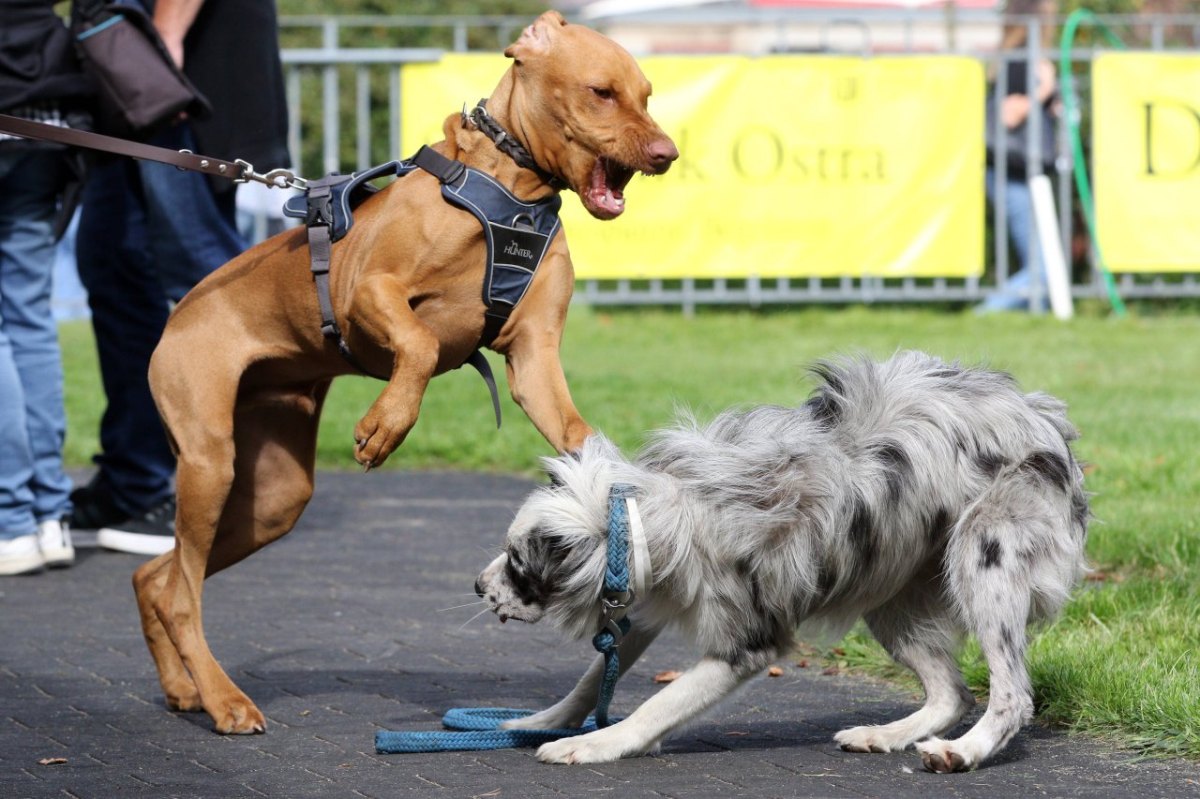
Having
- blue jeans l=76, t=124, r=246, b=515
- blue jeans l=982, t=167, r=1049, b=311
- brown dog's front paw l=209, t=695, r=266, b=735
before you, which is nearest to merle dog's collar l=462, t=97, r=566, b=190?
brown dog's front paw l=209, t=695, r=266, b=735

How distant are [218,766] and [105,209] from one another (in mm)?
3480

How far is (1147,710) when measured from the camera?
13.6ft

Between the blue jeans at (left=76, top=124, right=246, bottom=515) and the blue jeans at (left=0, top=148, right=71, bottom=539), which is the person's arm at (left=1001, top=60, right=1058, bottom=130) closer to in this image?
A: the blue jeans at (left=76, top=124, right=246, bottom=515)

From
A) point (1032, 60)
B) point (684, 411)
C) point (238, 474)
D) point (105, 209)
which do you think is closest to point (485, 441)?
point (105, 209)

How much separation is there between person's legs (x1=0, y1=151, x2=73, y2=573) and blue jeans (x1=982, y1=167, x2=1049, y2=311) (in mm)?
9069

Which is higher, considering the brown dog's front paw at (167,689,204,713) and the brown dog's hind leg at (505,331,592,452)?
the brown dog's hind leg at (505,331,592,452)

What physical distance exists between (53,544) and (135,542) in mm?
389

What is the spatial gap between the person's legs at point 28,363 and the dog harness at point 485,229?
2.19 metres

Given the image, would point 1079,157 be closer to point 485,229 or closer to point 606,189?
point 606,189

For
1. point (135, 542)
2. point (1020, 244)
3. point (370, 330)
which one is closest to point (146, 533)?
point (135, 542)

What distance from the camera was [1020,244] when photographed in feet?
A: 45.6

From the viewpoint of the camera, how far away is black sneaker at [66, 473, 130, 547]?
693 centimetres

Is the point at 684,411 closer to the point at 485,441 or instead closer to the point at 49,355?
the point at 49,355

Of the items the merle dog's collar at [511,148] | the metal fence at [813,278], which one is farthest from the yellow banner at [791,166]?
the merle dog's collar at [511,148]
